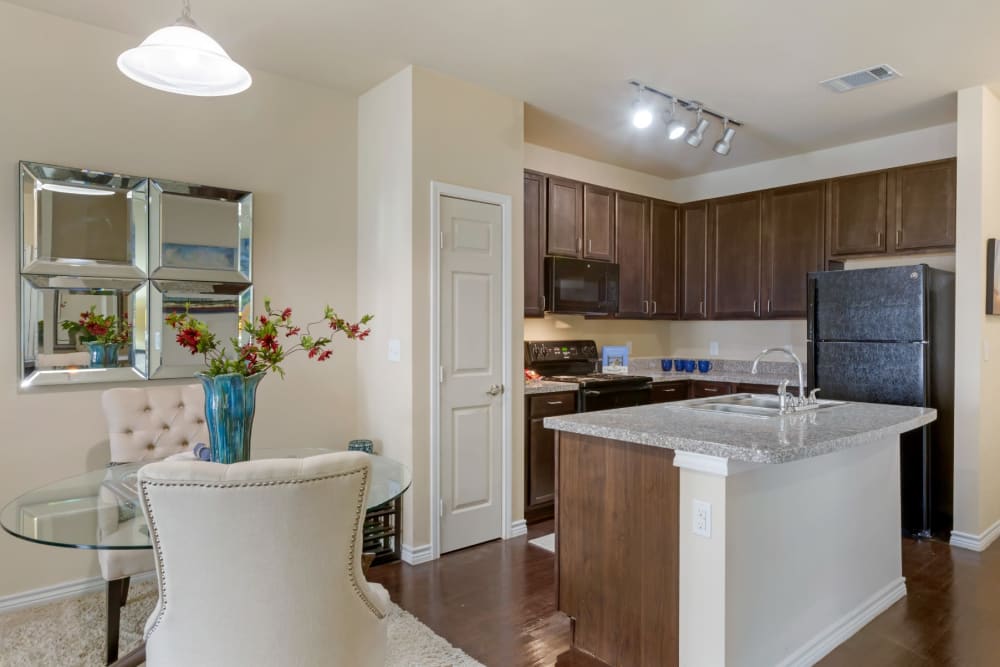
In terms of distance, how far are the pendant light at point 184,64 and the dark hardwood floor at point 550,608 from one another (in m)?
2.26

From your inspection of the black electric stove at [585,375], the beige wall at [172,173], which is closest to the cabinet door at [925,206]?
the black electric stove at [585,375]

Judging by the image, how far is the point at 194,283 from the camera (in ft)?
10.2

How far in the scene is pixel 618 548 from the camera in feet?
7.41

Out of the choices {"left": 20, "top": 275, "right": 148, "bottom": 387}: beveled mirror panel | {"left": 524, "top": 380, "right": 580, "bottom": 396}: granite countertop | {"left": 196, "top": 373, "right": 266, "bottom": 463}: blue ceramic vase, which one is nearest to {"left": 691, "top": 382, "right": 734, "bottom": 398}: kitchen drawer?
{"left": 524, "top": 380, "right": 580, "bottom": 396}: granite countertop

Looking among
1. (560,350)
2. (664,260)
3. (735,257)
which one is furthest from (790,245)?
(560,350)

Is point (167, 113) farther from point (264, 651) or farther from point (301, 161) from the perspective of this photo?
point (264, 651)

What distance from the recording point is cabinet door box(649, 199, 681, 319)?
206 inches

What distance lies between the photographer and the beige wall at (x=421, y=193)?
331cm

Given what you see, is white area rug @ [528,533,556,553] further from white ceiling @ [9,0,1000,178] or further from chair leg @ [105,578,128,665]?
white ceiling @ [9,0,1000,178]

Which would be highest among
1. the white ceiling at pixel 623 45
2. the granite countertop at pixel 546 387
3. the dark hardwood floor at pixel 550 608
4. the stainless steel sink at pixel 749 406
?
the white ceiling at pixel 623 45

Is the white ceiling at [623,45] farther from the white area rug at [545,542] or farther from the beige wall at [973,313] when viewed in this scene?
the white area rug at [545,542]

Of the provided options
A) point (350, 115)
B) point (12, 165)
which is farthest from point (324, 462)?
point (350, 115)

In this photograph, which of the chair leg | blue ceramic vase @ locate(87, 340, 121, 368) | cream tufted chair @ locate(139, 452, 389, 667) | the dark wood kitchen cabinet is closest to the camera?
cream tufted chair @ locate(139, 452, 389, 667)

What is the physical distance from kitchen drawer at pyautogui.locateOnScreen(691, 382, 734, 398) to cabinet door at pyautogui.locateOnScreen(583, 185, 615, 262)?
1.26 meters
